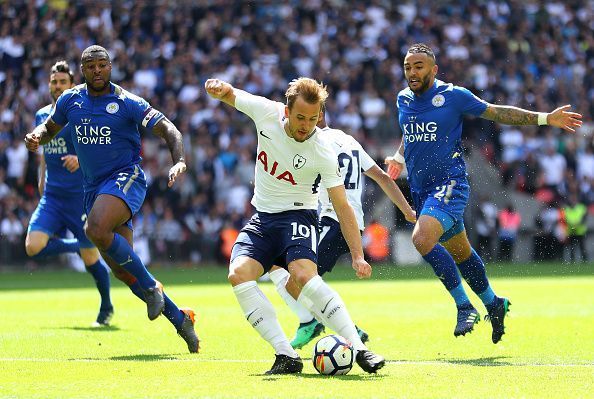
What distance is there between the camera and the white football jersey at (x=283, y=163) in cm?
838

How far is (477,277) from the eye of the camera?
1055 centimetres

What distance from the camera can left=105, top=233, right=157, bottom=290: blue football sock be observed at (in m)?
9.85

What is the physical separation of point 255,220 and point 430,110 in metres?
2.56

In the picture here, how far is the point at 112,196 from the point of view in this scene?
10008mm

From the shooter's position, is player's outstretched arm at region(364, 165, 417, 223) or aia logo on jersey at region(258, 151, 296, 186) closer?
aia logo on jersey at region(258, 151, 296, 186)

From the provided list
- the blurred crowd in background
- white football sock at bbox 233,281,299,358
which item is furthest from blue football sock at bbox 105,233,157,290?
the blurred crowd in background

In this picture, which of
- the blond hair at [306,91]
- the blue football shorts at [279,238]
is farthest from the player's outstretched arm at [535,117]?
the blond hair at [306,91]

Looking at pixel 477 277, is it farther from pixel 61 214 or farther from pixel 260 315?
pixel 61 214

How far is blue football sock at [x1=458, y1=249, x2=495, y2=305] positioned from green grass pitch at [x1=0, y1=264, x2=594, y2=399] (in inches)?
17.6

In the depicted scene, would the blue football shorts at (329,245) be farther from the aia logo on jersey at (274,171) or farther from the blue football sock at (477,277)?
the aia logo on jersey at (274,171)

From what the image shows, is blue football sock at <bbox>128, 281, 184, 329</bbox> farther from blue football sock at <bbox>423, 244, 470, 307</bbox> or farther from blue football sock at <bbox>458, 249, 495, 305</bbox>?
blue football sock at <bbox>458, 249, 495, 305</bbox>

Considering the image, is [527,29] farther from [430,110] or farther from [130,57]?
[430,110]

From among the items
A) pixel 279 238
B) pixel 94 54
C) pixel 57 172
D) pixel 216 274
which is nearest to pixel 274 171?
pixel 279 238

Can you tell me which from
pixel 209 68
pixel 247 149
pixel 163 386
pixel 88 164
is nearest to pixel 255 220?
pixel 163 386
